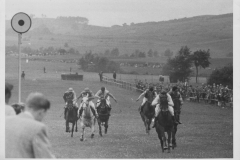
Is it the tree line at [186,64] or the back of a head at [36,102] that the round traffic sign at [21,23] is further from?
the tree line at [186,64]

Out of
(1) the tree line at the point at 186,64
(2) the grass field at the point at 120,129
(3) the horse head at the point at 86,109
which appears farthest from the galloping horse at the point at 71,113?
(1) the tree line at the point at 186,64

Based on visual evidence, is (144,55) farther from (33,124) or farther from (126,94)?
(33,124)

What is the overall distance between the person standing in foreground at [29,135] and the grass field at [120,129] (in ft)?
24.9

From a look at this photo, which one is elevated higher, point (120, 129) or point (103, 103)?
point (103, 103)

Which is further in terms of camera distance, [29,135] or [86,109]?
[86,109]

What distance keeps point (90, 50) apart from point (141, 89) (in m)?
3.32

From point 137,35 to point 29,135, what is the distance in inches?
720

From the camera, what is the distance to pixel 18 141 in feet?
18.6

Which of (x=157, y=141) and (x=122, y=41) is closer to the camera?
(x=157, y=141)

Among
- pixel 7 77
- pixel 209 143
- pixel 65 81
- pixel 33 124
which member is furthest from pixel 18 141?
pixel 65 81

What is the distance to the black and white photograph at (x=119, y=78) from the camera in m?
13.2

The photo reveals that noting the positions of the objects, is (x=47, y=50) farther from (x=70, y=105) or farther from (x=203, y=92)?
(x=203, y=92)

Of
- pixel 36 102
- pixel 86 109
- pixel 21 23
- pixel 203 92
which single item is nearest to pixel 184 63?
pixel 203 92

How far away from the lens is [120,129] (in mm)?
20109
